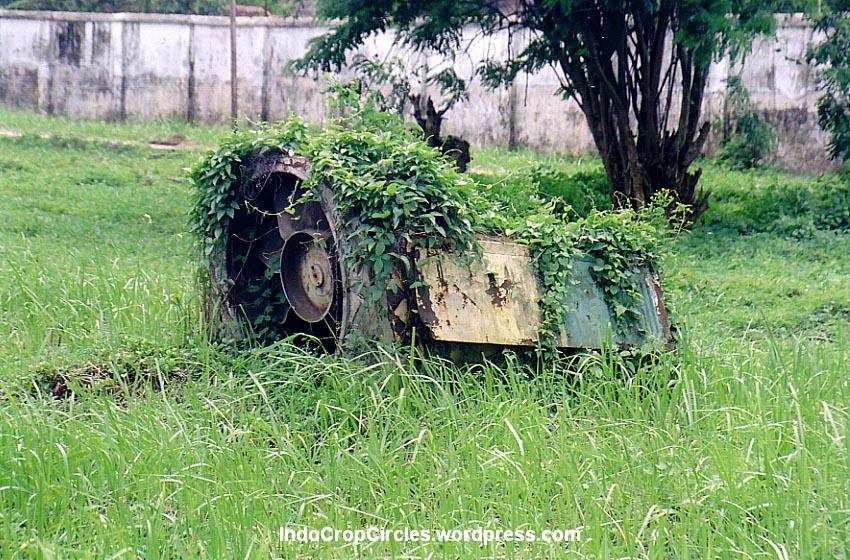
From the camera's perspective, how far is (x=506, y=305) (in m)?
5.10

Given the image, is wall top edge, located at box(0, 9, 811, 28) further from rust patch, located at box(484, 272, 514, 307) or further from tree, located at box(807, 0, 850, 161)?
rust patch, located at box(484, 272, 514, 307)

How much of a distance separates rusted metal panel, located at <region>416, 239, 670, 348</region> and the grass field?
0.17 meters

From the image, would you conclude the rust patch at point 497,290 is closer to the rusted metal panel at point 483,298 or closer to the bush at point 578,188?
the rusted metal panel at point 483,298

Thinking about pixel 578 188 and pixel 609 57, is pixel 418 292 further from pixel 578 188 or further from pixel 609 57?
pixel 578 188

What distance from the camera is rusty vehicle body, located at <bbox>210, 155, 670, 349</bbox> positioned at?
496cm

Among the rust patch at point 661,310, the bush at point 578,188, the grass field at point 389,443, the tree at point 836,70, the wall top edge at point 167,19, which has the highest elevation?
the wall top edge at point 167,19

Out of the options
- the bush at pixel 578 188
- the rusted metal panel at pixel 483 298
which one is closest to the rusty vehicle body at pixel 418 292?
the rusted metal panel at pixel 483 298

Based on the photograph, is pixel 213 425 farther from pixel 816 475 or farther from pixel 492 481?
pixel 816 475

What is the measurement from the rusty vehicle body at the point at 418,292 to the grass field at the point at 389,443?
0.58ft

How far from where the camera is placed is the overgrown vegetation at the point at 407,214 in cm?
495

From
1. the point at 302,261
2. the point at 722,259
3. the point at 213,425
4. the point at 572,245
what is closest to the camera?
the point at 213,425

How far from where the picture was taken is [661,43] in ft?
35.9

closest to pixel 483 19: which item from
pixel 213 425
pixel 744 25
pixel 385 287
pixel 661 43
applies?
pixel 661 43

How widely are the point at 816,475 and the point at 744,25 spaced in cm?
596
